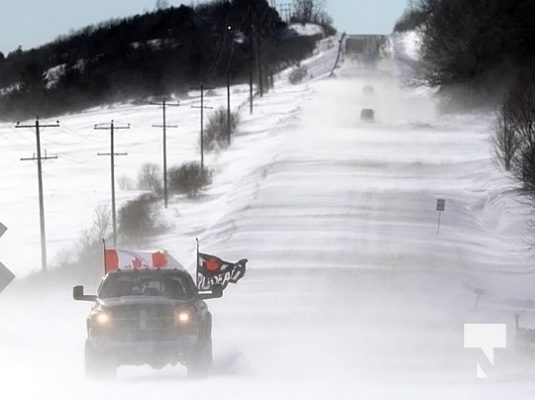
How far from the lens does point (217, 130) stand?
95500 millimetres

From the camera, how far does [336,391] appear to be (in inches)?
514

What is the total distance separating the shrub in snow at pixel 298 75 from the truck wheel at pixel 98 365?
124 metres

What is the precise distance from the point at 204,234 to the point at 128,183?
33.9 metres

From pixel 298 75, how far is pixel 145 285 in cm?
12943

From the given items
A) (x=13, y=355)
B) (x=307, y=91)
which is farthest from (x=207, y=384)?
(x=307, y=91)

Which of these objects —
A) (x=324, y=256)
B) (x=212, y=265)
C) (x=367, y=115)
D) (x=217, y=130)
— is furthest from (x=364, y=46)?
(x=212, y=265)

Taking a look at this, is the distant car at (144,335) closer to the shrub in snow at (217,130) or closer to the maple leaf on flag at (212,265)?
the maple leaf on flag at (212,265)

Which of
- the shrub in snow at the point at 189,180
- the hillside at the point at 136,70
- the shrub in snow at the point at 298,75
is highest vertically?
the shrub in snow at the point at 189,180

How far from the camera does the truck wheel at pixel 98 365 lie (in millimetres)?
16281

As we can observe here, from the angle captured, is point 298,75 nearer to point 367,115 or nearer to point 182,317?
point 367,115

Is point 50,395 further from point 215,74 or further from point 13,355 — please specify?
point 215,74

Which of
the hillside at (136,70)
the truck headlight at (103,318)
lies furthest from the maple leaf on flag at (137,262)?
the hillside at (136,70)

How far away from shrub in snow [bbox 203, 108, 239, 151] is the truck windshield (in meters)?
71.4

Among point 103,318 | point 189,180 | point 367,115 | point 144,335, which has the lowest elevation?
point 189,180
